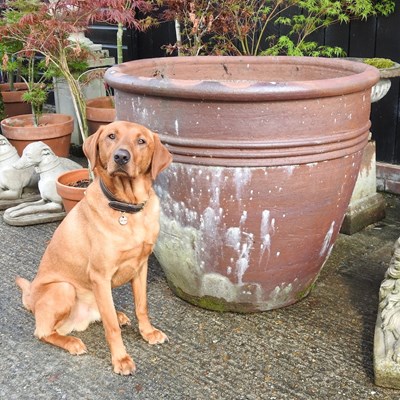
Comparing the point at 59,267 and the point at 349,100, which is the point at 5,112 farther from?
the point at 349,100

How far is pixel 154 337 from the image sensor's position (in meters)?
2.86

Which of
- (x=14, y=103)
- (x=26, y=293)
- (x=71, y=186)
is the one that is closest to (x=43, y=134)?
(x=71, y=186)

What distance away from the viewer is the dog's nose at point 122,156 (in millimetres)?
2400

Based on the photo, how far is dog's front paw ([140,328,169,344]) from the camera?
2.86m

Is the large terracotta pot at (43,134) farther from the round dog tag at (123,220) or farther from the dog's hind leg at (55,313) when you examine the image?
the round dog tag at (123,220)

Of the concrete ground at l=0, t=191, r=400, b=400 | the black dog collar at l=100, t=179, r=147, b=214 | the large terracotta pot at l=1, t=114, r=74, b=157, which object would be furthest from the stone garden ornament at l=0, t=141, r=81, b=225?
the black dog collar at l=100, t=179, r=147, b=214

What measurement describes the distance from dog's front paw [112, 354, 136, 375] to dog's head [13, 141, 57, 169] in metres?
2.39

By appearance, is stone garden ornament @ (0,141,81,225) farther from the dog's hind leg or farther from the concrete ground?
the dog's hind leg

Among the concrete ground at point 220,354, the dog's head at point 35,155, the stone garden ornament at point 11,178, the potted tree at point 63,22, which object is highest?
the potted tree at point 63,22

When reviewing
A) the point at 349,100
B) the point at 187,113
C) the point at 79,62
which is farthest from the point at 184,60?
the point at 79,62

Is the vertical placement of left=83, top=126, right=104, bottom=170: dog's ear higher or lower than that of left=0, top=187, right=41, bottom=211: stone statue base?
higher

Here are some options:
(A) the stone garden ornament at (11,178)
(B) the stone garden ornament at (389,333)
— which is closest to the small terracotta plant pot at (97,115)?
(A) the stone garden ornament at (11,178)

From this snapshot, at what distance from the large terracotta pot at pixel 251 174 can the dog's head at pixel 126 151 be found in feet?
0.71

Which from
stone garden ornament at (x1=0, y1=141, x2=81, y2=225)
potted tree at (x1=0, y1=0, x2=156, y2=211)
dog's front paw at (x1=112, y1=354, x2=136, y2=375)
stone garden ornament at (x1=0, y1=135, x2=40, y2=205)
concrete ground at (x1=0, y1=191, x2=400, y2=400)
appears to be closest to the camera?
concrete ground at (x1=0, y1=191, x2=400, y2=400)
